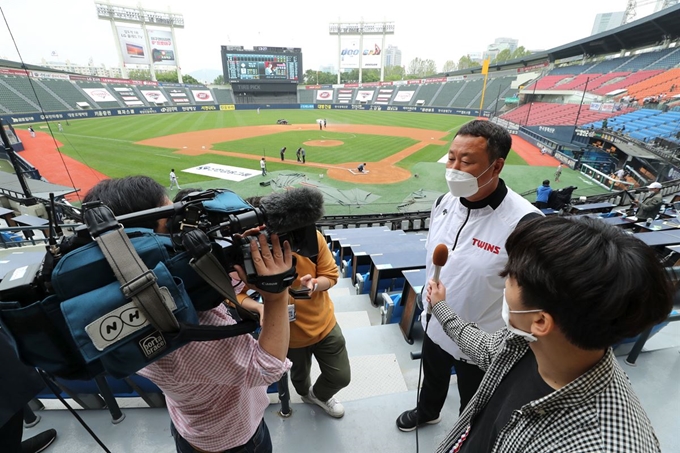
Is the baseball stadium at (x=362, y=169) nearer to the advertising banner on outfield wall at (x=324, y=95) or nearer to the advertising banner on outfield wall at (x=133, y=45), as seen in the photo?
the advertising banner on outfield wall at (x=324, y=95)

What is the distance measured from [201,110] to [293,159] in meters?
33.8

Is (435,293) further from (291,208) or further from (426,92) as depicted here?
(426,92)

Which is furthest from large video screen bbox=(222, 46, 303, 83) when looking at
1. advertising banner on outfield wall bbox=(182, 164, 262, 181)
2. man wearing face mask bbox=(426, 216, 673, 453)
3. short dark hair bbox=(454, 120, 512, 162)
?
man wearing face mask bbox=(426, 216, 673, 453)

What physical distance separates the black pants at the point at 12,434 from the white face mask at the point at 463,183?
2840mm

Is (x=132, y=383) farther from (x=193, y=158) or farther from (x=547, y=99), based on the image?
(x=547, y=99)

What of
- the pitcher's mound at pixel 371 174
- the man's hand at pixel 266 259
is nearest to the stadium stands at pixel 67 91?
the pitcher's mound at pixel 371 174

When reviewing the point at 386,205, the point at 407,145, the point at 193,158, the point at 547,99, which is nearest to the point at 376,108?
the point at 547,99

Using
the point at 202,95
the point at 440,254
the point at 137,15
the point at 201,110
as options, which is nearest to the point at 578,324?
the point at 440,254

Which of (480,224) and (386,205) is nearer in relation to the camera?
(480,224)

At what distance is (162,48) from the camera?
172 ft

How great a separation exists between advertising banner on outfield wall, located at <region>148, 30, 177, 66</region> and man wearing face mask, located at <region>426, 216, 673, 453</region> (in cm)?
6545

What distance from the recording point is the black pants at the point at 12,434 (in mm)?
1603

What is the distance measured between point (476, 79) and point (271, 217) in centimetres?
5395

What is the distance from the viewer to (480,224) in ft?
6.55
